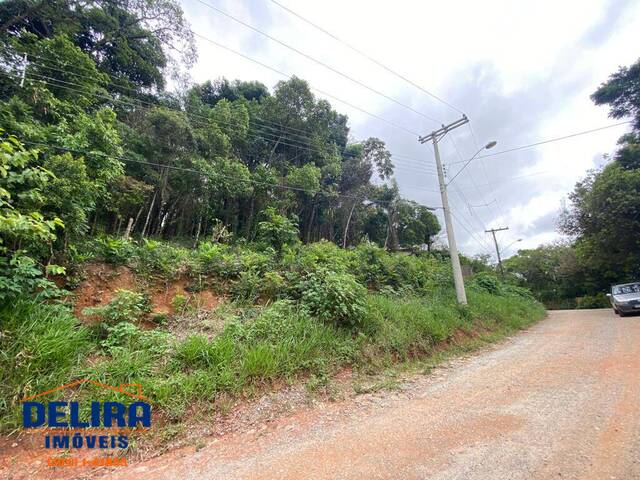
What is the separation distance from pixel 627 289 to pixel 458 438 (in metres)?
13.7

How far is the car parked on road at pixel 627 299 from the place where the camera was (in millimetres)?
9219

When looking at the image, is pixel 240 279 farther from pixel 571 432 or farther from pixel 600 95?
pixel 600 95

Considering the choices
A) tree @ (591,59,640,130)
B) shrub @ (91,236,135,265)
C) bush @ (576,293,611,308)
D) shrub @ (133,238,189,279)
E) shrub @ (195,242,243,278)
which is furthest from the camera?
bush @ (576,293,611,308)

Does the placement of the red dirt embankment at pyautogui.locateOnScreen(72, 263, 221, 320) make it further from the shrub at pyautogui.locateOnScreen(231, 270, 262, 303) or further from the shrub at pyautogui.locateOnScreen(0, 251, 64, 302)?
the shrub at pyautogui.locateOnScreen(0, 251, 64, 302)

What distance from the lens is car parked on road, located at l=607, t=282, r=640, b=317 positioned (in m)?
9.22

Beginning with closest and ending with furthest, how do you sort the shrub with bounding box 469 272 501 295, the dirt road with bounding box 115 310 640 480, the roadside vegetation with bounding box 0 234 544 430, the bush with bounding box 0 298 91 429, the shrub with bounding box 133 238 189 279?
the dirt road with bounding box 115 310 640 480 < the bush with bounding box 0 298 91 429 < the roadside vegetation with bounding box 0 234 544 430 < the shrub with bounding box 133 238 189 279 < the shrub with bounding box 469 272 501 295

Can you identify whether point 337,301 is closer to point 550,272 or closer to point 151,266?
point 151,266

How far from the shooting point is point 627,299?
9.39 meters

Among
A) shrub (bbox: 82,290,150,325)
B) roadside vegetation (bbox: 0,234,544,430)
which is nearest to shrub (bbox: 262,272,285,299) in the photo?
roadside vegetation (bbox: 0,234,544,430)

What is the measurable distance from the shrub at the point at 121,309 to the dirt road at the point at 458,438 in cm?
253

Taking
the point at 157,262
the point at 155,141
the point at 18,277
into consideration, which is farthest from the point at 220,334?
the point at 155,141

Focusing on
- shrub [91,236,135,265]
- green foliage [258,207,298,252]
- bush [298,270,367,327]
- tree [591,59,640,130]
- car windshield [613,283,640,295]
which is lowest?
car windshield [613,283,640,295]

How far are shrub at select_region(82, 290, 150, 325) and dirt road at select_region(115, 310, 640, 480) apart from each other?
253 cm

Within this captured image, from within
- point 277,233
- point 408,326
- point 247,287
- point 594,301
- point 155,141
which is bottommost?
point 594,301
